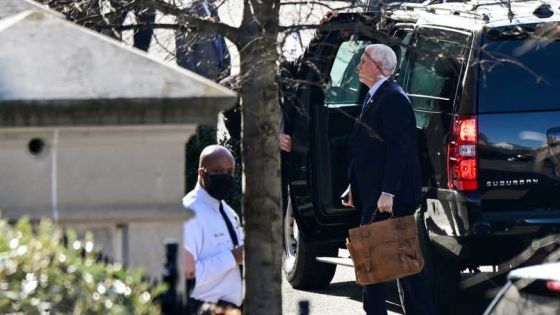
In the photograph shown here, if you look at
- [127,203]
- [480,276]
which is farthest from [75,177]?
[480,276]

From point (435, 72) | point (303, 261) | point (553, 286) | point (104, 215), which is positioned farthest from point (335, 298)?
point (104, 215)

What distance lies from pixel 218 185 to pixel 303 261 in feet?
12.0

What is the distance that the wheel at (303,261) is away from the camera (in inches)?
422

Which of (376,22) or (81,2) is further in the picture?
(376,22)

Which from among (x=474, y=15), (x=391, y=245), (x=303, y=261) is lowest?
(x=303, y=261)

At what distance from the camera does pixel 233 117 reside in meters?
10.8

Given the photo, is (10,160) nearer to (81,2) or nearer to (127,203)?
(127,203)

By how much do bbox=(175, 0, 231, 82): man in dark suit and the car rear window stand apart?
62.9 inches

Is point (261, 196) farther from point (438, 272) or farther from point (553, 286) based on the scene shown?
point (438, 272)

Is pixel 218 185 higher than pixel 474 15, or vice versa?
pixel 474 15

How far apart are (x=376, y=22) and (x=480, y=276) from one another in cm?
247

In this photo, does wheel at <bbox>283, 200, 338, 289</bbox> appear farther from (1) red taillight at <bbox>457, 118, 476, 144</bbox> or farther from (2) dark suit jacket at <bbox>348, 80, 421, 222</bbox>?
(1) red taillight at <bbox>457, 118, 476, 144</bbox>

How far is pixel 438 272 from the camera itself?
9.25 m

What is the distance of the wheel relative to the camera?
35.2 ft
